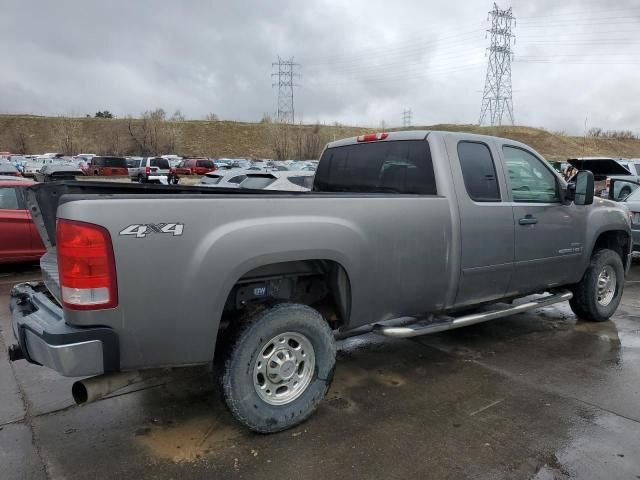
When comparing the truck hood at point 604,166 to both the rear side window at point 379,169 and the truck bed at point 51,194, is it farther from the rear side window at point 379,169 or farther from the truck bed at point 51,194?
the truck bed at point 51,194

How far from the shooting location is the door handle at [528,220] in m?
4.65

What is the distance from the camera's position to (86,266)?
104 inches

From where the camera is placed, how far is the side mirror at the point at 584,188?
5039 millimetres

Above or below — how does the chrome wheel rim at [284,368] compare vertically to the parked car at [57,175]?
below

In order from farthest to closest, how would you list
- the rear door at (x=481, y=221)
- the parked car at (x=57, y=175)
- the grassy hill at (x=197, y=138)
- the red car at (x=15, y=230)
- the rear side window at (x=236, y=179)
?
the grassy hill at (x=197, y=138)
the rear side window at (x=236, y=179)
the red car at (x=15, y=230)
the parked car at (x=57, y=175)
the rear door at (x=481, y=221)

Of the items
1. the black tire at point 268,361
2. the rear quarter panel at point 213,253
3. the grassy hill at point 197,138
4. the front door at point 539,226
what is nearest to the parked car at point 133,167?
the grassy hill at point 197,138

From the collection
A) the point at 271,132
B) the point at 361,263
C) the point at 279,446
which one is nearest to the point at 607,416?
the point at 361,263

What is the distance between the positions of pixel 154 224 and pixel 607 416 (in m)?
3.42

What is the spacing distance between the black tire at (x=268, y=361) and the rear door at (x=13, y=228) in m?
7.06

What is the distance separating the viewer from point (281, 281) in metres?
3.62

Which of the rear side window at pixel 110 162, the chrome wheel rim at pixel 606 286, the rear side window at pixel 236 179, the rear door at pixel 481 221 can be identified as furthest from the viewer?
the rear side window at pixel 110 162

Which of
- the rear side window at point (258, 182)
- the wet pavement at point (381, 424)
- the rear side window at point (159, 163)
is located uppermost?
the rear side window at point (159, 163)

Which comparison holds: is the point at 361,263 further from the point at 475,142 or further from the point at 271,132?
the point at 271,132

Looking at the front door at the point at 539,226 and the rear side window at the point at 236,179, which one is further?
the rear side window at the point at 236,179
